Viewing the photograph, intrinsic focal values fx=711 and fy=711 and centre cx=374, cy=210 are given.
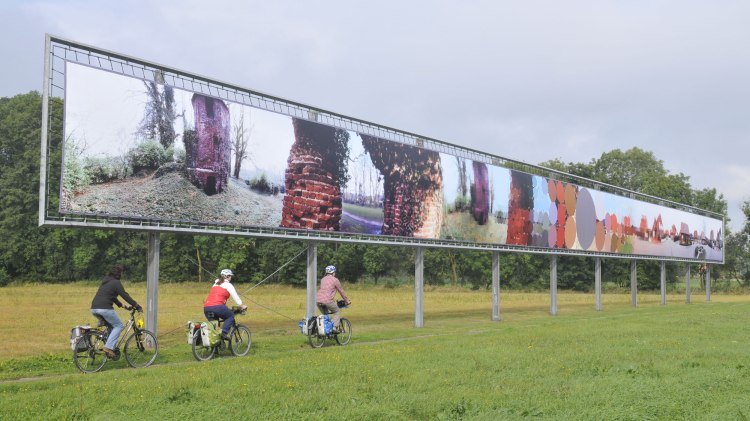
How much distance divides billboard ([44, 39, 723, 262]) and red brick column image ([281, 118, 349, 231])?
0.04 meters

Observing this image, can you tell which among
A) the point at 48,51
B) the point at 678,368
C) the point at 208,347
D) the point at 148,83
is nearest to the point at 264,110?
the point at 148,83

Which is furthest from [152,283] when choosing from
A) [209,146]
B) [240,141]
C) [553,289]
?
[553,289]

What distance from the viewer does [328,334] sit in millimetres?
18391

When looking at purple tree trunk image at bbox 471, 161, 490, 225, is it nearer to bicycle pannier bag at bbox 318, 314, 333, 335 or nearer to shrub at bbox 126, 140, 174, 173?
bicycle pannier bag at bbox 318, 314, 333, 335

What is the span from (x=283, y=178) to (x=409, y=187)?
7038mm

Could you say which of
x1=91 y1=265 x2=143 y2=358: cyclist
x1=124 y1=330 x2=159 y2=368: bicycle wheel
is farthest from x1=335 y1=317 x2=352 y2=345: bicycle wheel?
x1=91 y1=265 x2=143 y2=358: cyclist

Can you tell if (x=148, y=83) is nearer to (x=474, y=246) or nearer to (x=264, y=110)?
(x=264, y=110)

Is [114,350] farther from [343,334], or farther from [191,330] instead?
[343,334]

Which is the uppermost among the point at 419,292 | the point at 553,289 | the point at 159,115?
the point at 159,115

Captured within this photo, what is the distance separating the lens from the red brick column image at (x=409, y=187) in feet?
87.7

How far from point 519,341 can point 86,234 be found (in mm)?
56908

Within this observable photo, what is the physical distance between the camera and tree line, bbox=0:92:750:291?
208ft

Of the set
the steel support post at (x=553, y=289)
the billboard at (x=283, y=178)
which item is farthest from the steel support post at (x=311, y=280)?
the steel support post at (x=553, y=289)

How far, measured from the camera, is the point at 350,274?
79.9m
